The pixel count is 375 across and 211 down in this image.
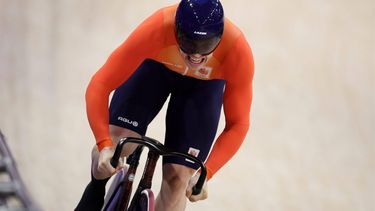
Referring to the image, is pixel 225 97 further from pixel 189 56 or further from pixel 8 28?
pixel 8 28

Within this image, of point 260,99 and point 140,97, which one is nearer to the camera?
point 140,97

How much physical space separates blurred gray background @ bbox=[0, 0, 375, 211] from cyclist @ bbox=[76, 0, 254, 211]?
3.17ft

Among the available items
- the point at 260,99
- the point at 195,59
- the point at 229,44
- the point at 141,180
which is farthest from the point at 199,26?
the point at 260,99

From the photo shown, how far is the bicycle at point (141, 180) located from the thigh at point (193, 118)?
1.07 feet

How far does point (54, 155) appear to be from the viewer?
4.28 metres

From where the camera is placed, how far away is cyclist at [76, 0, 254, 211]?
2650 millimetres

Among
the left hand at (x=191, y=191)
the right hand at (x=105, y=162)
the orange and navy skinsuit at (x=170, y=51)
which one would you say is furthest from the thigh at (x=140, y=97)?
the left hand at (x=191, y=191)

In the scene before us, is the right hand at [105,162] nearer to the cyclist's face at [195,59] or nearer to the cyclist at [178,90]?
the cyclist at [178,90]

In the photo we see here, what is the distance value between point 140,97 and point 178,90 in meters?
0.20

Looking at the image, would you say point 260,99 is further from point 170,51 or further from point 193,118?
point 170,51

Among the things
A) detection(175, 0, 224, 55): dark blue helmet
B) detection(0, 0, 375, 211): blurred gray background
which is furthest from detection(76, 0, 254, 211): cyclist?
detection(0, 0, 375, 211): blurred gray background

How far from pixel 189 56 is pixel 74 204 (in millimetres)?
1576

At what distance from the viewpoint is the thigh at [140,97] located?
3100 mm

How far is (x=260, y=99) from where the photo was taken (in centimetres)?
488
